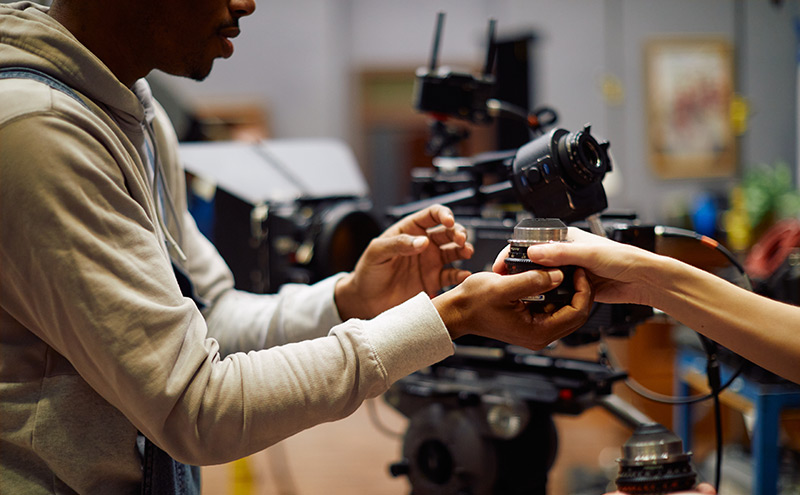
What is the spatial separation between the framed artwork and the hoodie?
447 centimetres

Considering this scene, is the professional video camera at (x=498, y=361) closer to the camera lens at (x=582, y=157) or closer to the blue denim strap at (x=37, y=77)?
the camera lens at (x=582, y=157)

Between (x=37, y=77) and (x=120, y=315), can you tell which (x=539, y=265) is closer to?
(x=120, y=315)

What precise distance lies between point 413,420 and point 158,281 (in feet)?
2.53

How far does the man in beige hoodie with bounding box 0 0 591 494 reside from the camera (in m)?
0.73

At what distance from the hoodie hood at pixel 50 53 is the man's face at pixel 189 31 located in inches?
3.5

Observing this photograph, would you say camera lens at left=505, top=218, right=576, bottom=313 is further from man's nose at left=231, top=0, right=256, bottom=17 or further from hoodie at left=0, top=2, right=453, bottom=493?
man's nose at left=231, top=0, right=256, bottom=17

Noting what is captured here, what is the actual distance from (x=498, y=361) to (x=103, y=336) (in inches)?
33.9

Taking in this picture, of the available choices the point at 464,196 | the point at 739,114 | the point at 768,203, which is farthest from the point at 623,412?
the point at 739,114

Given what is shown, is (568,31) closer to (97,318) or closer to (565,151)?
(565,151)

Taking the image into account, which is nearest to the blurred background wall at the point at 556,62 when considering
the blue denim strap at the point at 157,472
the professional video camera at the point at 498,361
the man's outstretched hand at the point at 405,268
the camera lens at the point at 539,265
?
the professional video camera at the point at 498,361

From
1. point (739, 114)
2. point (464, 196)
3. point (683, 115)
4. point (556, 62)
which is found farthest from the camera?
point (556, 62)

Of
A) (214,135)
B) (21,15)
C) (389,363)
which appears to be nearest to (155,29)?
(21,15)

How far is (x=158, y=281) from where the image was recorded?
78cm

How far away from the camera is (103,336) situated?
730 millimetres
